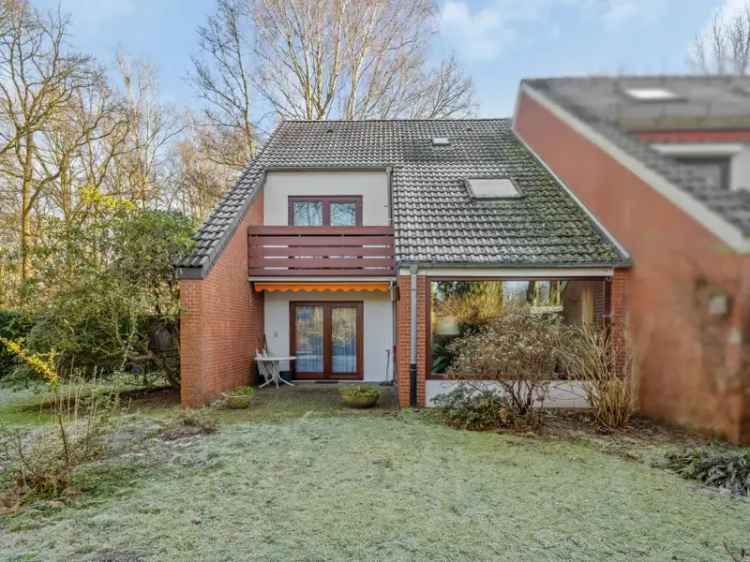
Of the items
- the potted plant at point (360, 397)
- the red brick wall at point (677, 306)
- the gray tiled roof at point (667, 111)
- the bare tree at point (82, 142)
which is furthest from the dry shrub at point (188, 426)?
the bare tree at point (82, 142)

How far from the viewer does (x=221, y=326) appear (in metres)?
12.8

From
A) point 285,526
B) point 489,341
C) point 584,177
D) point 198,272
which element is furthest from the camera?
point 198,272

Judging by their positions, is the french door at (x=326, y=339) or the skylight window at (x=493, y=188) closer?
the skylight window at (x=493, y=188)

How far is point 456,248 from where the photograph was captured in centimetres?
1195

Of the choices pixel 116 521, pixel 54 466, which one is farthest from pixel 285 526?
pixel 54 466

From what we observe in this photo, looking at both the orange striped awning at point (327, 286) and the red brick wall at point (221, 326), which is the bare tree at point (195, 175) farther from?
the orange striped awning at point (327, 286)

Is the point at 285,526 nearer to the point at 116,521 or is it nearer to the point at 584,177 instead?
the point at 116,521

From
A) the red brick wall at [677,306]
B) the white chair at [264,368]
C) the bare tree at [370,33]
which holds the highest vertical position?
the bare tree at [370,33]

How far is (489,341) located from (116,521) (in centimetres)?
701

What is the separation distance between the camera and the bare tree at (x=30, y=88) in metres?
18.2

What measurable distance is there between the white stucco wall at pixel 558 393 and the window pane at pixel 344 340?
17.8 ft

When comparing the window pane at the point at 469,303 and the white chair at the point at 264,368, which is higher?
the window pane at the point at 469,303

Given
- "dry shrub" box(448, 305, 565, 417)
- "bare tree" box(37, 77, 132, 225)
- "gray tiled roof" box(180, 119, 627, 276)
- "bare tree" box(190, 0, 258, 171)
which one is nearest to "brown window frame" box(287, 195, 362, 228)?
"gray tiled roof" box(180, 119, 627, 276)

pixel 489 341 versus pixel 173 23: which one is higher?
pixel 173 23
